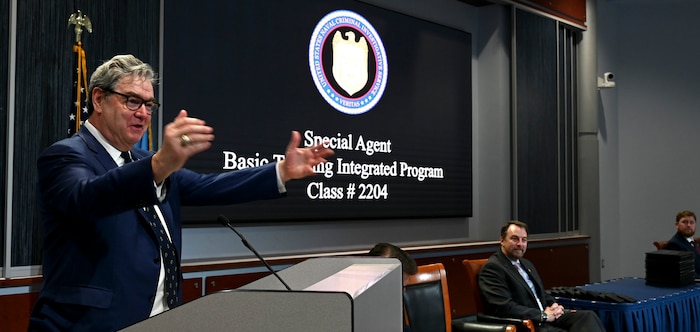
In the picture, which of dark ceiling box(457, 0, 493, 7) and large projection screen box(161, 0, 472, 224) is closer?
large projection screen box(161, 0, 472, 224)

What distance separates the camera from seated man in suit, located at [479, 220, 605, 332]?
524 cm

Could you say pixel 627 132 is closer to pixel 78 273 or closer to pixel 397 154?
pixel 397 154

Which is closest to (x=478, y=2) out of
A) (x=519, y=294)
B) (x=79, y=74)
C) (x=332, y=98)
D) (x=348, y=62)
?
(x=348, y=62)

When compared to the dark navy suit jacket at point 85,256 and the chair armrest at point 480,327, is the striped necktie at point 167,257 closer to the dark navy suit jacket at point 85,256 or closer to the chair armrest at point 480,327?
the dark navy suit jacket at point 85,256

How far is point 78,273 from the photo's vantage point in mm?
1664

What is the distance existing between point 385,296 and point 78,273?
70 centimetres

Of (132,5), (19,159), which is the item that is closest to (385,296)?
(19,159)

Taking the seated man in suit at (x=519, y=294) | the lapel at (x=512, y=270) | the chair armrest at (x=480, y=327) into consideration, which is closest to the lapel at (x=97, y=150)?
the chair armrest at (x=480, y=327)

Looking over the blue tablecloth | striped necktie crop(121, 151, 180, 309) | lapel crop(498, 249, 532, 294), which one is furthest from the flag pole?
the blue tablecloth

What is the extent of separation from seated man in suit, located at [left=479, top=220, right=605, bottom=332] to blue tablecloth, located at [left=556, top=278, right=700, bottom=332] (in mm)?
122

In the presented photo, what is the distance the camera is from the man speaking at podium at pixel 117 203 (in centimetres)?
151

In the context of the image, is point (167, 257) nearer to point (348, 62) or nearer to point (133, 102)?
point (133, 102)

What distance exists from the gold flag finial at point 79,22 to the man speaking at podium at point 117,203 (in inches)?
95.0

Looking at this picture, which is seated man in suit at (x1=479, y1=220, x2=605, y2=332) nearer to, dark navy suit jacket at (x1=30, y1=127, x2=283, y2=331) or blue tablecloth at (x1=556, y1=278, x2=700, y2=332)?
blue tablecloth at (x1=556, y1=278, x2=700, y2=332)
